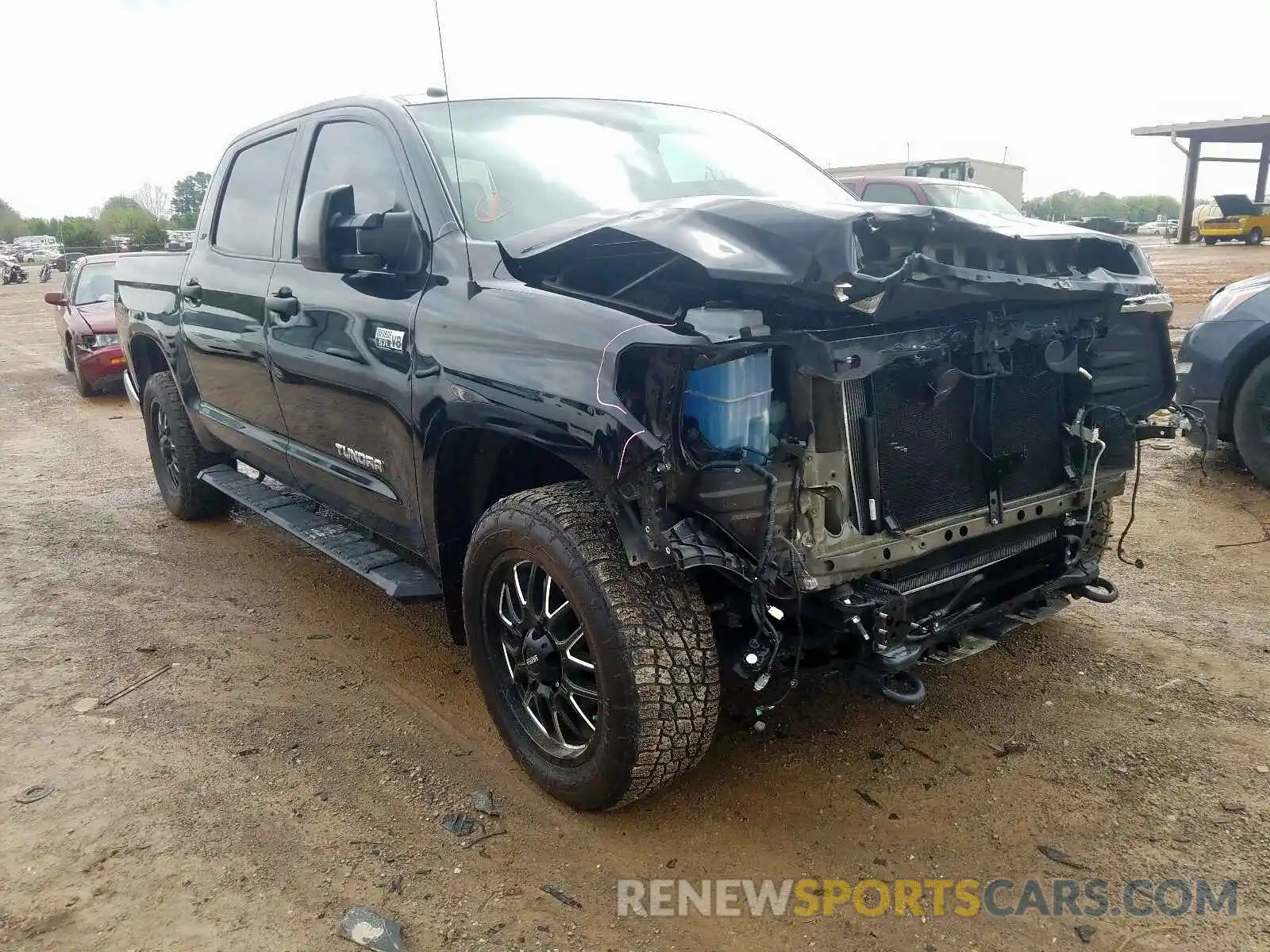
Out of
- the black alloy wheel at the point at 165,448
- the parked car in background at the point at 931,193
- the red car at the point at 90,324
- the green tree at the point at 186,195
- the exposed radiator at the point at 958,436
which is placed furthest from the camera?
the green tree at the point at 186,195

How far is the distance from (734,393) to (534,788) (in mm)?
1416

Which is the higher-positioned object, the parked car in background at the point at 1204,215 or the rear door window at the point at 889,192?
the rear door window at the point at 889,192

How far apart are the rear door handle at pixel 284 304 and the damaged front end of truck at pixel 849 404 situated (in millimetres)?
1315

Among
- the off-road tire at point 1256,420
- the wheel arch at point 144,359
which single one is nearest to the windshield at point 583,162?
the off-road tire at point 1256,420

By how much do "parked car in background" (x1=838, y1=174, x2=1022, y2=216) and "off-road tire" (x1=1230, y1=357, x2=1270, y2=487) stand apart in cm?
618

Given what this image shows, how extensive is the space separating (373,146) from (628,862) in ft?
8.33

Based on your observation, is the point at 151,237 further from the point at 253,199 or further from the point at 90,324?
the point at 253,199

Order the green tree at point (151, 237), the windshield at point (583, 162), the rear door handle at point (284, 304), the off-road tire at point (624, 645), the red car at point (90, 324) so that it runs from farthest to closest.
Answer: the green tree at point (151, 237) → the red car at point (90, 324) → the rear door handle at point (284, 304) → the windshield at point (583, 162) → the off-road tire at point (624, 645)

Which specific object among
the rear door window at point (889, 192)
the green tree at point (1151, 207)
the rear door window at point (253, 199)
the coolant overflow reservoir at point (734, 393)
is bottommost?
the green tree at point (1151, 207)

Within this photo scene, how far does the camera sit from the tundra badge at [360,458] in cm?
342

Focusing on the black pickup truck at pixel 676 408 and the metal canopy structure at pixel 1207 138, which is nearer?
the black pickup truck at pixel 676 408

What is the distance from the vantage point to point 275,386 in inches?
158

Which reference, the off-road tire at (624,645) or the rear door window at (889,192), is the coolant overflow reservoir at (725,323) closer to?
the off-road tire at (624,645)

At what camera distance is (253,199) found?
4.40 metres
